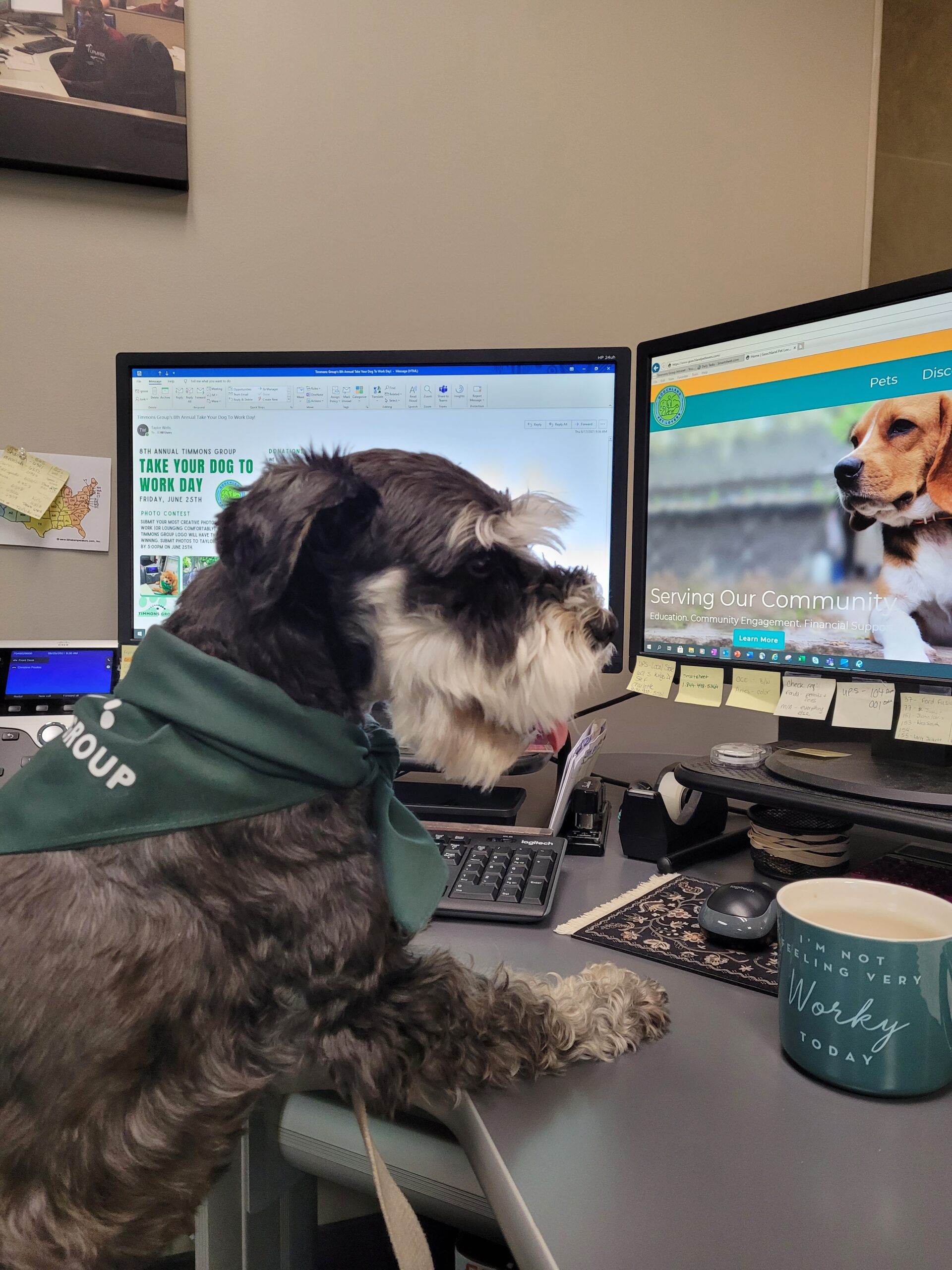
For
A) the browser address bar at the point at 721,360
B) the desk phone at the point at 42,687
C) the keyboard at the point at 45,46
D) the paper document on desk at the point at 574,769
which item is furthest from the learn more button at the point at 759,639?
the keyboard at the point at 45,46

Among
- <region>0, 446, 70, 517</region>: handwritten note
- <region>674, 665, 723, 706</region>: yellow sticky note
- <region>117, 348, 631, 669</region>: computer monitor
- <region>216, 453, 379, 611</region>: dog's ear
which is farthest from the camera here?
<region>0, 446, 70, 517</region>: handwritten note

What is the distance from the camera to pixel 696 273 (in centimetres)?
147

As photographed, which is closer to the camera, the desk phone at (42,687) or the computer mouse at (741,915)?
the computer mouse at (741,915)

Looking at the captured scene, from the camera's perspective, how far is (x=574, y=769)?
93 centimetres

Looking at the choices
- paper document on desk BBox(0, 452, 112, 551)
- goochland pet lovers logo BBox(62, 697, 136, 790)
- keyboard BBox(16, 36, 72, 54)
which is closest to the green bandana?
goochland pet lovers logo BBox(62, 697, 136, 790)

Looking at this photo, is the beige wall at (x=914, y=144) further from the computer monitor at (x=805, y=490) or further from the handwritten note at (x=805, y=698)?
the handwritten note at (x=805, y=698)

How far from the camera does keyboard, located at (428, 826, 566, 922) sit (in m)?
0.73

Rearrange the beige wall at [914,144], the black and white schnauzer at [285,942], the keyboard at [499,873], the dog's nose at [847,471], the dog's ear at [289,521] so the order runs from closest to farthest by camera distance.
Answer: the black and white schnauzer at [285,942] → the dog's ear at [289,521] → the keyboard at [499,873] → the dog's nose at [847,471] → the beige wall at [914,144]

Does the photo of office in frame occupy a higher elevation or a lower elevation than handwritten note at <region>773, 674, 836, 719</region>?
higher

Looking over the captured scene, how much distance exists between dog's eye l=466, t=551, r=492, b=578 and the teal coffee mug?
13.5 inches

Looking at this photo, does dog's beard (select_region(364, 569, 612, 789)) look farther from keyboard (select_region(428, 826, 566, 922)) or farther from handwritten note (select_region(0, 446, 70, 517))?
handwritten note (select_region(0, 446, 70, 517))

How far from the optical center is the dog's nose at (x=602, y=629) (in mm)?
730

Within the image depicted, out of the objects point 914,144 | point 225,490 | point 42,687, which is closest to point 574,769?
point 225,490

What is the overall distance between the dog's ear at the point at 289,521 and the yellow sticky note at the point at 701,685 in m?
0.50
